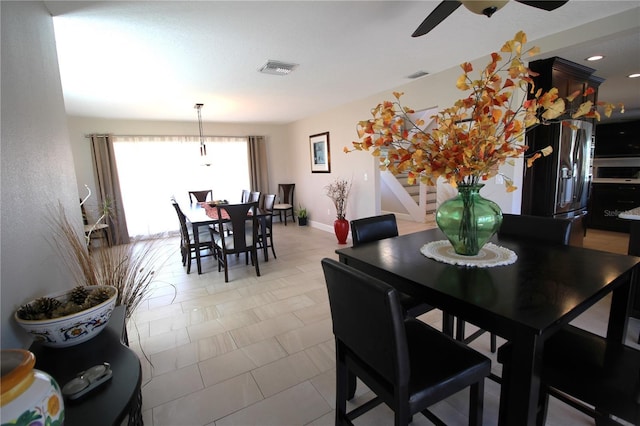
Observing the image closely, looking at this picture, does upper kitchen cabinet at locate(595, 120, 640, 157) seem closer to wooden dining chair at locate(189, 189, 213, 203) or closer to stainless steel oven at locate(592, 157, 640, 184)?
stainless steel oven at locate(592, 157, 640, 184)

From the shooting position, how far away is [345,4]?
192 centimetres

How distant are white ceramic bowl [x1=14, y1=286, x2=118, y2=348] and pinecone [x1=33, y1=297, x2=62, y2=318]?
60 millimetres

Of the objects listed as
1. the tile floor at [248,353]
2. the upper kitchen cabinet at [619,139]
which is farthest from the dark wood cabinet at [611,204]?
the tile floor at [248,353]

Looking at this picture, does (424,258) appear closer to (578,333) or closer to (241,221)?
(578,333)

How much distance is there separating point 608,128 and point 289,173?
668 centimetres

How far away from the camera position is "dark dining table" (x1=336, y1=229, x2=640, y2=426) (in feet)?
3.11

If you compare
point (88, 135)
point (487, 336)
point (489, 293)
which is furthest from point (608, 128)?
point (88, 135)

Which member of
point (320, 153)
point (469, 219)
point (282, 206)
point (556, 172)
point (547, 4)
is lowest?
point (282, 206)

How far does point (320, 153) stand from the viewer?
5.95 metres

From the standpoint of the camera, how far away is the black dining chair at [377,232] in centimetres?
179

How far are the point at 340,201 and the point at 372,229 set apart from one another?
310 cm

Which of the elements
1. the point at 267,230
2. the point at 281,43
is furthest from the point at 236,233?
the point at 281,43

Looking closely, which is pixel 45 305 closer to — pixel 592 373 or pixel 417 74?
pixel 592 373

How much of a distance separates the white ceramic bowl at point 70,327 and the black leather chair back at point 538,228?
2.28 metres
